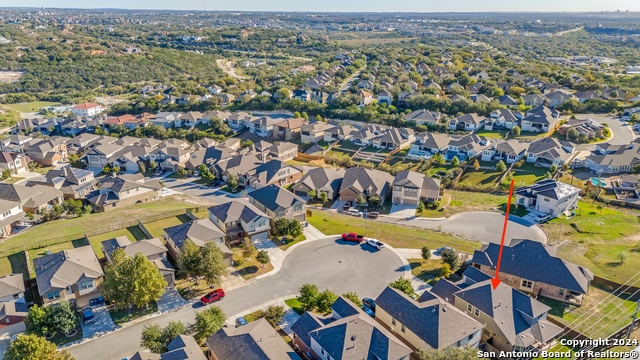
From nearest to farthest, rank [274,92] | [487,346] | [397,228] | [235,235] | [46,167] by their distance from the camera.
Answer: [487,346], [235,235], [397,228], [46,167], [274,92]

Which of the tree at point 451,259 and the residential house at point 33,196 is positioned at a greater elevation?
the tree at point 451,259

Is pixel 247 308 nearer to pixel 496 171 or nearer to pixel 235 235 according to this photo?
pixel 235 235

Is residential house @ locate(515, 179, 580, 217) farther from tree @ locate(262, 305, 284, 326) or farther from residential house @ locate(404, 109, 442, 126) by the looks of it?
tree @ locate(262, 305, 284, 326)

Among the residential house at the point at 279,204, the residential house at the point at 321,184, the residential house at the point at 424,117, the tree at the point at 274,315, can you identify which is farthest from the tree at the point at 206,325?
the residential house at the point at 424,117

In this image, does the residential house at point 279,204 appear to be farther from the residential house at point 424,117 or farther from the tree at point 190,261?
the residential house at point 424,117

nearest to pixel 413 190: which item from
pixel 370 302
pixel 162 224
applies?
pixel 370 302

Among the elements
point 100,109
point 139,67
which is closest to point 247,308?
point 100,109
